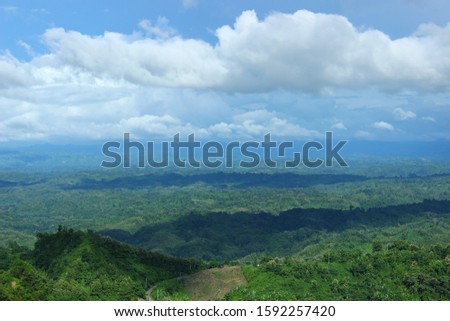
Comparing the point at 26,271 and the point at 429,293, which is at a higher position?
the point at 26,271

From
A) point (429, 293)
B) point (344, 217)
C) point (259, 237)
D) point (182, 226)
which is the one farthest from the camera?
point (344, 217)

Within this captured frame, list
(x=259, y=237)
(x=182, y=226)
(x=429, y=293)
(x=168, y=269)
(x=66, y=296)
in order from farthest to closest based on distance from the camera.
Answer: (x=182, y=226) < (x=259, y=237) < (x=168, y=269) < (x=429, y=293) < (x=66, y=296)

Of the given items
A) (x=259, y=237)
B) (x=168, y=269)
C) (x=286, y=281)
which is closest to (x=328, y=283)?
(x=286, y=281)

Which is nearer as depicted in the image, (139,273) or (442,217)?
(139,273)

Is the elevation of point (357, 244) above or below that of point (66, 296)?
below

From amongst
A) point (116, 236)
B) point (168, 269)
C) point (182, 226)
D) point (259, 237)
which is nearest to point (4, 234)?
point (116, 236)

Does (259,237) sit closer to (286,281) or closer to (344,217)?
(344,217)

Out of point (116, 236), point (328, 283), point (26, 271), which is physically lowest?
point (116, 236)

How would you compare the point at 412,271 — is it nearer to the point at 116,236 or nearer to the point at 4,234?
the point at 116,236

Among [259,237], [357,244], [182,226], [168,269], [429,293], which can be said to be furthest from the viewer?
[182,226]
